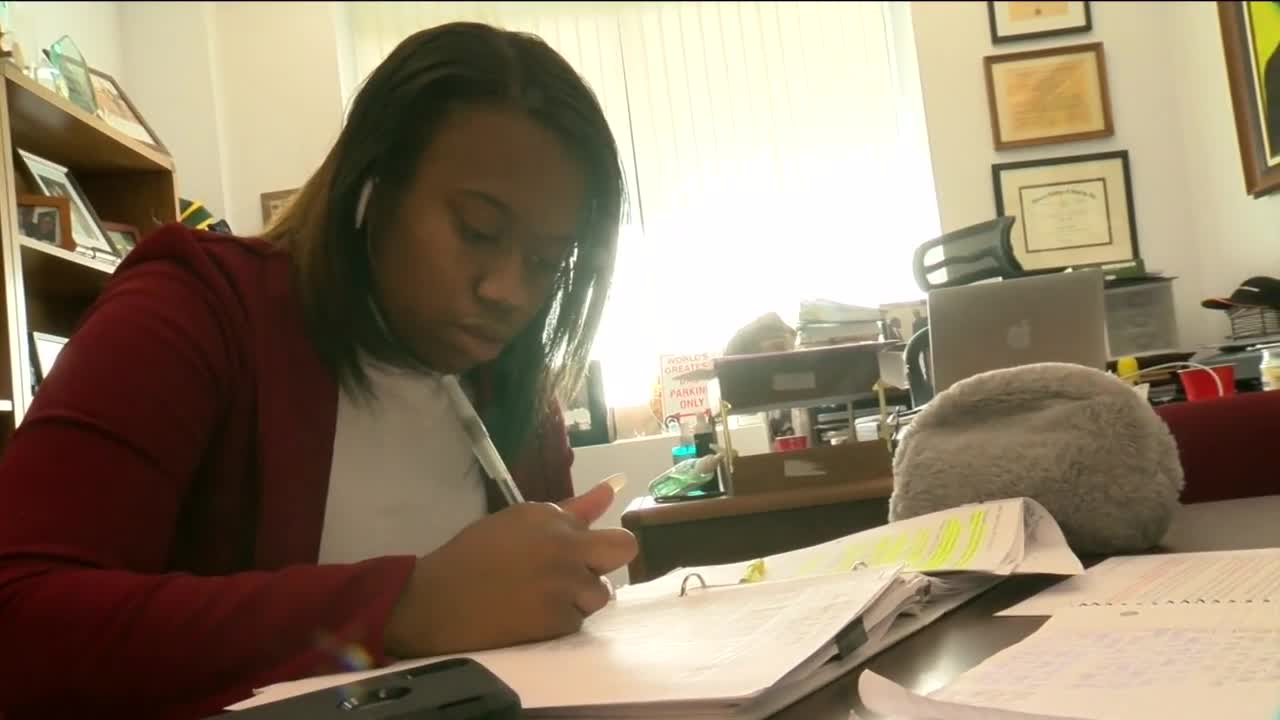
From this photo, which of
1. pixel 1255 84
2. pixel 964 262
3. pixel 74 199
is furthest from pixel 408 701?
pixel 1255 84

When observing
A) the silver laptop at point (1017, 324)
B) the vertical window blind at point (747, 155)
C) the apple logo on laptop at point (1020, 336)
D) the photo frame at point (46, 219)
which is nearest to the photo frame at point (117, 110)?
the photo frame at point (46, 219)

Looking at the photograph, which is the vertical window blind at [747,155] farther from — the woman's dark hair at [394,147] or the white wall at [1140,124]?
the woman's dark hair at [394,147]

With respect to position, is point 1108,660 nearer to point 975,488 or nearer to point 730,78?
point 975,488

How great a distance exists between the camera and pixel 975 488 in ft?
2.61

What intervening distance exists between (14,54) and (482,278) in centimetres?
151

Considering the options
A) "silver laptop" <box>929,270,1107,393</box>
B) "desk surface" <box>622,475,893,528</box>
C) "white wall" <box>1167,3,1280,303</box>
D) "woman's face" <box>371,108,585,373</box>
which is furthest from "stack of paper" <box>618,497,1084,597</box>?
"white wall" <box>1167,3,1280,303</box>

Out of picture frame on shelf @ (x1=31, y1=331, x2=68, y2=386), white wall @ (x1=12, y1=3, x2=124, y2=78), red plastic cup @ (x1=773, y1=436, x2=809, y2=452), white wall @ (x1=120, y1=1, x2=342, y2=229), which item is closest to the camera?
red plastic cup @ (x1=773, y1=436, x2=809, y2=452)

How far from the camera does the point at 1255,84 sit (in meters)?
2.38

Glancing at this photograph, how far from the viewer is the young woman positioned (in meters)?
0.51

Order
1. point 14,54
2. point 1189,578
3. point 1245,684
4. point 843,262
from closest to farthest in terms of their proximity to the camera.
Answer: point 1245,684, point 1189,578, point 14,54, point 843,262

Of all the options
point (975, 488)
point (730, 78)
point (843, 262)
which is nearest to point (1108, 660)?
point (975, 488)

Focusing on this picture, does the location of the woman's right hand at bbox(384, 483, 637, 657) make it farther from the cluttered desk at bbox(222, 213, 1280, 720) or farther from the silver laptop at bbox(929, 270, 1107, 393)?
the silver laptop at bbox(929, 270, 1107, 393)

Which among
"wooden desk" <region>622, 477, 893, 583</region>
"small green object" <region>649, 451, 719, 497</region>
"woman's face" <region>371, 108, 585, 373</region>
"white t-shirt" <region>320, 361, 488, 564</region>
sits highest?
"woman's face" <region>371, 108, 585, 373</region>

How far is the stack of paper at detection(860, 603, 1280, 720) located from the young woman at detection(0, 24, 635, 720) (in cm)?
25
